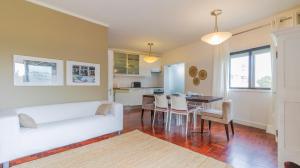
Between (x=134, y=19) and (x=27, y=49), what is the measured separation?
2122mm

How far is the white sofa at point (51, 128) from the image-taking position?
2.02 m

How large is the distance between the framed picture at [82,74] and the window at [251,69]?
3.61 m

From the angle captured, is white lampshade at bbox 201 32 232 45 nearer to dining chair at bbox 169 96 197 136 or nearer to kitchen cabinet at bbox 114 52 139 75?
dining chair at bbox 169 96 197 136

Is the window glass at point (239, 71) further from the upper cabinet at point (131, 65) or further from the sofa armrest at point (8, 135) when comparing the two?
the sofa armrest at point (8, 135)

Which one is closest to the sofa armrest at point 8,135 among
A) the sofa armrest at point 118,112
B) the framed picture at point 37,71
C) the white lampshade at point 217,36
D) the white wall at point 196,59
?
the framed picture at point 37,71

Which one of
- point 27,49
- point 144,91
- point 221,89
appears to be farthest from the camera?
point 144,91

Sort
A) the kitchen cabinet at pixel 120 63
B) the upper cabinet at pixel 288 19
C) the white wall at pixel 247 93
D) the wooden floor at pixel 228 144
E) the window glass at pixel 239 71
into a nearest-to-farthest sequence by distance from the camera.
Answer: the wooden floor at pixel 228 144
the upper cabinet at pixel 288 19
the white wall at pixel 247 93
the window glass at pixel 239 71
the kitchen cabinet at pixel 120 63

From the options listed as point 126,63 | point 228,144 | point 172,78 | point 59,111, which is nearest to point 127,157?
point 59,111

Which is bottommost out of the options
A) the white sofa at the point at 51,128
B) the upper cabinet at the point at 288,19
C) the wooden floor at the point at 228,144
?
the wooden floor at the point at 228,144

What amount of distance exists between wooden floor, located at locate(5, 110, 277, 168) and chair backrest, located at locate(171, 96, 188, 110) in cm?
53

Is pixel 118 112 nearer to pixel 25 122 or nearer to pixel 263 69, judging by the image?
pixel 25 122

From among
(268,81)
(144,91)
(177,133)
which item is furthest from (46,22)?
(268,81)

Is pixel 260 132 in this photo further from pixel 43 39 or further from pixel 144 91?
pixel 43 39

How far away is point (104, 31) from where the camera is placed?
388cm
